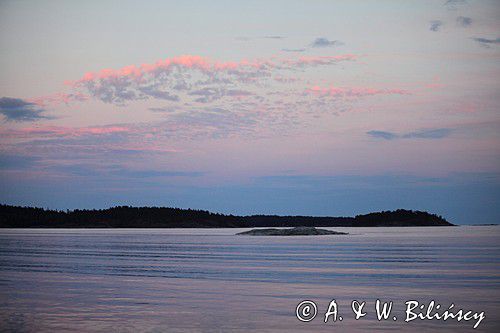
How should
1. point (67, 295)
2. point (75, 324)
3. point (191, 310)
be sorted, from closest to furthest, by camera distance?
1. point (75, 324)
2. point (191, 310)
3. point (67, 295)

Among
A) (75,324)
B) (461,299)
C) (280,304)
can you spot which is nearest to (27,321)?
(75,324)

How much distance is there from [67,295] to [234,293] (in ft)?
30.0

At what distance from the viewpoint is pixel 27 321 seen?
28328mm

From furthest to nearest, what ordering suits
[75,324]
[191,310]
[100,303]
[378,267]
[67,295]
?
[378,267] → [67,295] → [100,303] → [191,310] → [75,324]

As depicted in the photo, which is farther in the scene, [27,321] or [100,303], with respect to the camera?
[100,303]

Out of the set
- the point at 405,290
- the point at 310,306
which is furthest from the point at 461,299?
the point at 310,306

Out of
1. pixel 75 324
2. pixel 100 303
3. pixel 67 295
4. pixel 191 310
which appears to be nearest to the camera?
pixel 75 324

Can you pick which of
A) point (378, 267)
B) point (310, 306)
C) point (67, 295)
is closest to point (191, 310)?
point (310, 306)

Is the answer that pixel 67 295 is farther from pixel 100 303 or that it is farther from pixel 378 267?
pixel 378 267

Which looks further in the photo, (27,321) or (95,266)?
(95,266)

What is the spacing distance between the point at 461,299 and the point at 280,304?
9.29 meters

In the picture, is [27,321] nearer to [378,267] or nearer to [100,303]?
[100,303]

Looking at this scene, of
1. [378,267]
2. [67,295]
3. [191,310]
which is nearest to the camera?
[191,310]

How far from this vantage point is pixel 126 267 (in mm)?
59625
